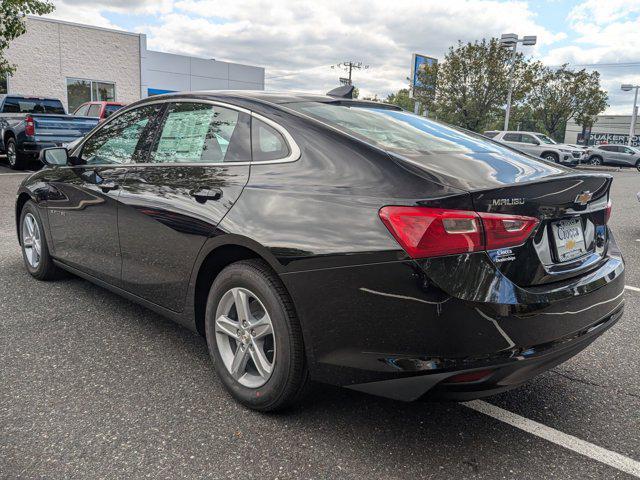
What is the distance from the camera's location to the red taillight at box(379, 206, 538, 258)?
209 centimetres

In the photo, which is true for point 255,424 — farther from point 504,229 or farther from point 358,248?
point 504,229

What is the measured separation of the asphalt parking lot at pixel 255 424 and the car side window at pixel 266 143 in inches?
50.3

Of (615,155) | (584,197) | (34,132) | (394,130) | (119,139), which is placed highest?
(394,130)

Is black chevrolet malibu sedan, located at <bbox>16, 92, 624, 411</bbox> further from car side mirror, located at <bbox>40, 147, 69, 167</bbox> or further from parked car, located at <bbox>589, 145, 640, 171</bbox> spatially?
parked car, located at <bbox>589, 145, 640, 171</bbox>

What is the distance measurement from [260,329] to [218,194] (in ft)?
2.40

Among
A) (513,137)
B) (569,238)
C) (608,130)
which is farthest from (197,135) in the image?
(608,130)

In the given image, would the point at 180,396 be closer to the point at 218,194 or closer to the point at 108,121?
the point at 218,194

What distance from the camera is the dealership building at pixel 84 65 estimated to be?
86.7 ft

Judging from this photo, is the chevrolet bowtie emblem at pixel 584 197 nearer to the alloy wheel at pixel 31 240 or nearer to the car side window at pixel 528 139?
the alloy wheel at pixel 31 240

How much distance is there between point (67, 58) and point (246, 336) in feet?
A: 96.5

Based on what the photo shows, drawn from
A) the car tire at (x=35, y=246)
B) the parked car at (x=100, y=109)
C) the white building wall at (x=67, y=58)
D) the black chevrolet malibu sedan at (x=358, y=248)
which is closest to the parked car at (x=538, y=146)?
the parked car at (x=100, y=109)

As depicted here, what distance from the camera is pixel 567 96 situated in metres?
44.8

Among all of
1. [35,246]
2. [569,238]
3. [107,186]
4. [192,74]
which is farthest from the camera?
[192,74]

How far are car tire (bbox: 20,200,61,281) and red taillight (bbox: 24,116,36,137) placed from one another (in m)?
9.14
